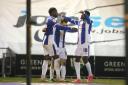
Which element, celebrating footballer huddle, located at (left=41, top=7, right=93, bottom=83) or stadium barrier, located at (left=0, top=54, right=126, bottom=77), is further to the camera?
stadium barrier, located at (left=0, top=54, right=126, bottom=77)

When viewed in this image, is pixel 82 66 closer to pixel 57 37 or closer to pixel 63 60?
pixel 63 60

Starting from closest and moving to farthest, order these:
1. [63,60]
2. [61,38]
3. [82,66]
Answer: [61,38]
[63,60]
[82,66]

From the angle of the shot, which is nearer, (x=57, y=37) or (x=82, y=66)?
(x=57, y=37)

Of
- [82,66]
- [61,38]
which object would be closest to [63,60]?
[61,38]

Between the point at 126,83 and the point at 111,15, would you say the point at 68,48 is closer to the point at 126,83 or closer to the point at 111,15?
the point at 111,15

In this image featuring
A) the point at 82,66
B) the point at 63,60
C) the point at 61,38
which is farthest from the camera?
the point at 82,66

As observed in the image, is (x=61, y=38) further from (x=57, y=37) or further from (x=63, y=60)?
(x=63, y=60)

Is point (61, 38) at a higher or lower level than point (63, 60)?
higher

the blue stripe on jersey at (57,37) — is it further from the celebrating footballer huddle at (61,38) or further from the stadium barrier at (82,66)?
the stadium barrier at (82,66)

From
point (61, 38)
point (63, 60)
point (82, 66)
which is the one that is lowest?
point (82, 66)

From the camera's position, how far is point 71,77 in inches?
666

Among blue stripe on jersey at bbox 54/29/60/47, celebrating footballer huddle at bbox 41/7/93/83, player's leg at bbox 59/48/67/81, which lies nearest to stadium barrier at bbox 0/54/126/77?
player's leg at bbox 59/48/67/81

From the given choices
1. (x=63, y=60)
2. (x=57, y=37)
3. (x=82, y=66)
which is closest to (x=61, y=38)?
(x=57, y=37)

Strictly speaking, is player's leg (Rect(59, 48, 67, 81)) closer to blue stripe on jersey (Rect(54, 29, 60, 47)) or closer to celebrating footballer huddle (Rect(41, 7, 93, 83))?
celebrating footballer huddle (Rect(41, 7, 93, 83))
